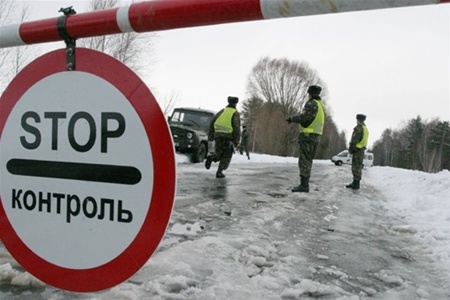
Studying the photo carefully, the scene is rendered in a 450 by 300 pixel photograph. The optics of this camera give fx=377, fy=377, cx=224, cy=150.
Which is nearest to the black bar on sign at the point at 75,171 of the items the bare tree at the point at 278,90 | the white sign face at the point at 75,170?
the white sign face at the point at 75,170

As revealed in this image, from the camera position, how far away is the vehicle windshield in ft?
45.8

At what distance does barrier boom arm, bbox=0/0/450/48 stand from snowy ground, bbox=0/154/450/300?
1444 mm

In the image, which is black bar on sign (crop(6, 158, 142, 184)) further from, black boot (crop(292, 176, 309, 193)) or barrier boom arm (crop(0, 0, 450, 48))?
black boot (crop(292, 176, 309, 193))

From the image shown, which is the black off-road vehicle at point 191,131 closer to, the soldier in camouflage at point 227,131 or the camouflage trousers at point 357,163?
the soldier in camouflage at point 227,131

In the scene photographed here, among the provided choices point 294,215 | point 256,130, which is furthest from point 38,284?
point 256,130

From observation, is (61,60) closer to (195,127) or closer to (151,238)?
(151,238)

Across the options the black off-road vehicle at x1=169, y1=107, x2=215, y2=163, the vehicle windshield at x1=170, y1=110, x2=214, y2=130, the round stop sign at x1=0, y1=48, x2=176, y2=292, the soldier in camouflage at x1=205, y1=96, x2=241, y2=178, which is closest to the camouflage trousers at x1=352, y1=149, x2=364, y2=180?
the soldier in camouflage at x1=205, y1=96, x2=241, y2=178

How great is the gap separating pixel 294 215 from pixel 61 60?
13.5 ft

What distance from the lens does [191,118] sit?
14039 millimetres

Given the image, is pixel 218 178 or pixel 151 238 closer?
pixel 151 238

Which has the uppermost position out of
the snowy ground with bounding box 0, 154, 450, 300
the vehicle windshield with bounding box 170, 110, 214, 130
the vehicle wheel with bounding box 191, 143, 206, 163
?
the vehicle windshield with bounding box 170, 110, 214, 130

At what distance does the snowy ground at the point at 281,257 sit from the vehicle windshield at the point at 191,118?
8.49 meters

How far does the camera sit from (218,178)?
8.40 metres

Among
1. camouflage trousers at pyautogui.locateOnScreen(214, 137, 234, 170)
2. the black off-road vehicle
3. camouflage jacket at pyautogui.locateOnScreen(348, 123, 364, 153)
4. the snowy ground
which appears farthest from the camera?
the black off-road vehicle
